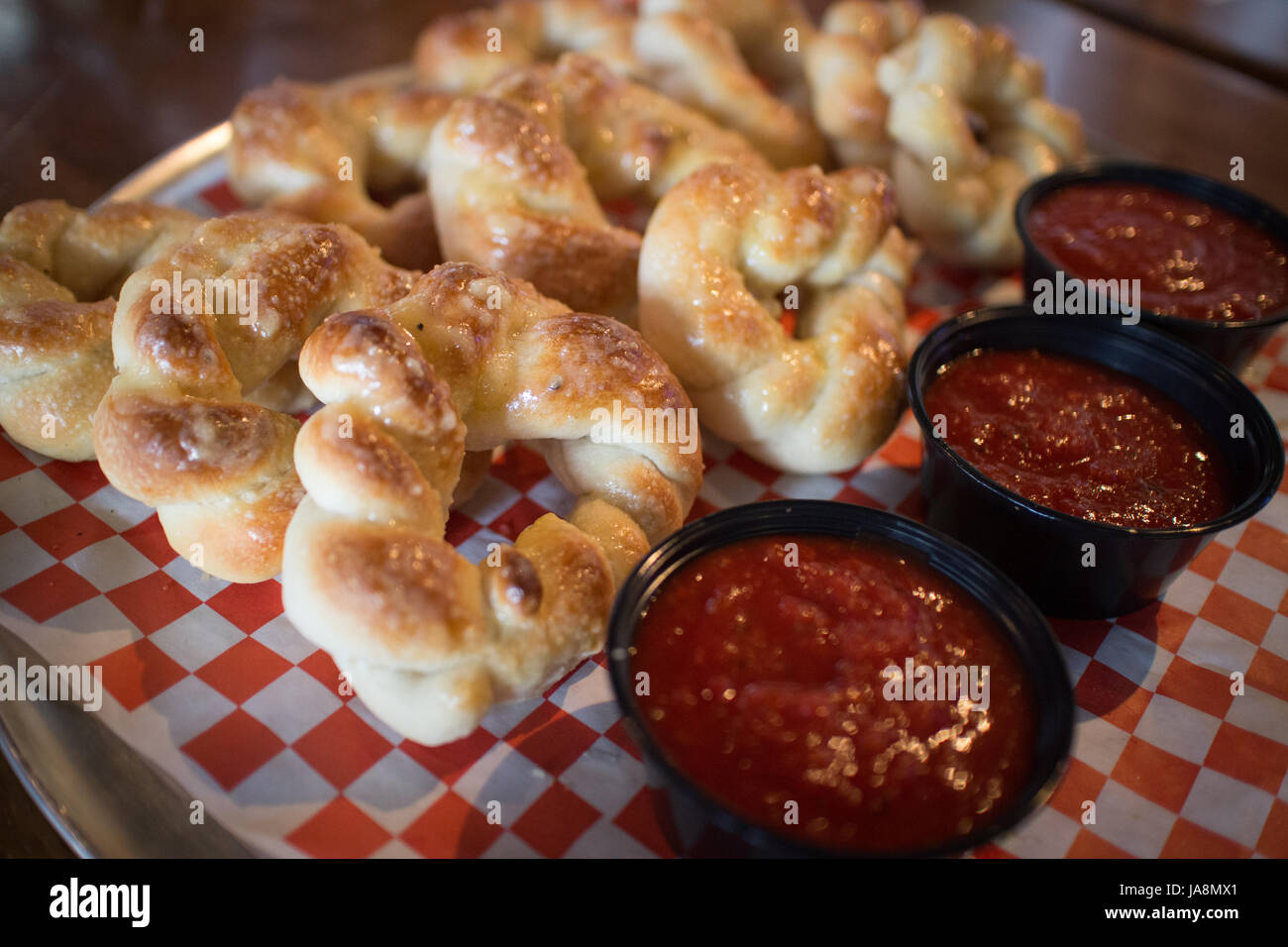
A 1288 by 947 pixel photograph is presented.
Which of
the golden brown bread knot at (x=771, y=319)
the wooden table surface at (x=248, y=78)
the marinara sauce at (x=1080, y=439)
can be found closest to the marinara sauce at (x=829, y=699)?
the marinara sauce at (x=1080, y=439)

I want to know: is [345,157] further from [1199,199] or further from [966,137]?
[1199,199]

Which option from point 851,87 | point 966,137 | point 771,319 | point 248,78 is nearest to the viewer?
point 771,319

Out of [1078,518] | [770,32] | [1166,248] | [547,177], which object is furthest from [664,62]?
[1078,518]

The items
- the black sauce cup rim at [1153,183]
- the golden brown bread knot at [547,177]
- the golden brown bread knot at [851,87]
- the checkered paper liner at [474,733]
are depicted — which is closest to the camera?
the checkered paper liner at [474,733]
